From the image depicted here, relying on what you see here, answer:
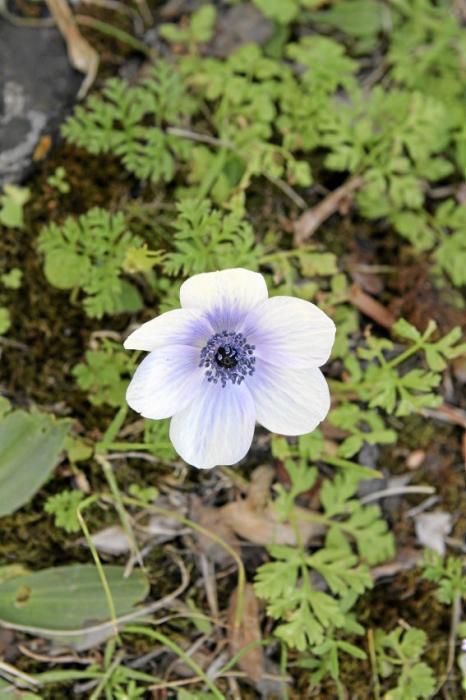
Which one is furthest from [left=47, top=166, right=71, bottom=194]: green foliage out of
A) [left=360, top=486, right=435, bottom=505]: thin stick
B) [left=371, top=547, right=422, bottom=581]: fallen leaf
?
[left=371, top=547, right=422, bottom=581]: fallen leaf

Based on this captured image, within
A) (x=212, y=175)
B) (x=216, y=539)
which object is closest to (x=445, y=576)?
(x=216, y=539)

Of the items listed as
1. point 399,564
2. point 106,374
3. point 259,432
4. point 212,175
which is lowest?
point 399,564

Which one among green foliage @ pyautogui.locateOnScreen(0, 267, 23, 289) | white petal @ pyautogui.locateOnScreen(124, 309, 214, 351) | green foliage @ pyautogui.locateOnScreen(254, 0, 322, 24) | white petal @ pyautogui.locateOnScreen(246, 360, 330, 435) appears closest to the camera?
white petal @ pyautogui.locateOnScreen(124, 309, 214, 351)

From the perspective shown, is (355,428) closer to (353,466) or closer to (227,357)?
(353,466)

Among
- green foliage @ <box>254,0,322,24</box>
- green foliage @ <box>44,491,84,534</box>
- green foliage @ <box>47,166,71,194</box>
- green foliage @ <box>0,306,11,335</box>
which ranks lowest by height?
green foliage @ <box>44,491,84,534</box>

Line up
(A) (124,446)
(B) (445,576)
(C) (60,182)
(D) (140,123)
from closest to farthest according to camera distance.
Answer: (A) (124,446) < (B) (445,576) < (C) (60,182) < (D) (140,123)

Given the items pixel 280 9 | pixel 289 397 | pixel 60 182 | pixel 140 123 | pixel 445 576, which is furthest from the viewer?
pixel 280 9

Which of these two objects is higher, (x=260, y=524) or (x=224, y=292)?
(x=224, y=292)

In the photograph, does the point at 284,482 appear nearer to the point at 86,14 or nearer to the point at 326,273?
the point at 326,273

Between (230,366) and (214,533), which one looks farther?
(214,533)

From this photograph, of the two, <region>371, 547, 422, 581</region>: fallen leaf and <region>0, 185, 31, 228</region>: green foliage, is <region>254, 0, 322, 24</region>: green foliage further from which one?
<region>371, 547, 422, 581</region>: fallen leaf
